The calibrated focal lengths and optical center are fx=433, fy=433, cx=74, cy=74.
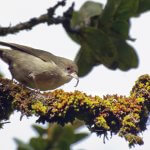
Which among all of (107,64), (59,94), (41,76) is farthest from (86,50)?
(41,76)

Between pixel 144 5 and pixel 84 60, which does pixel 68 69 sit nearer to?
pixel 84 60

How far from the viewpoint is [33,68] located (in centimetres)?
579

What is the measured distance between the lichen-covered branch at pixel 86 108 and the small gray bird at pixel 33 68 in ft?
4.19

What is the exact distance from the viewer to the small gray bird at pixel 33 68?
5.57 meters

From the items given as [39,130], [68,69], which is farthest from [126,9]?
[68,69]

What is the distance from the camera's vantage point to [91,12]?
1.77 metres

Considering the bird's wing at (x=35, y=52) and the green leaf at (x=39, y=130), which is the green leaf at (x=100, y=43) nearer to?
the green leaf at (x=39, y=130)

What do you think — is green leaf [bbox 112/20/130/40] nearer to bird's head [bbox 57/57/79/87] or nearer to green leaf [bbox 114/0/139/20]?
green leaf [bbox 114/0/139/20]

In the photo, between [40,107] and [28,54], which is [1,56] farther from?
[40,107]

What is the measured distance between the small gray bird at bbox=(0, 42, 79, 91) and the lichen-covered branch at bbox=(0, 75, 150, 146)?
128 centimetres

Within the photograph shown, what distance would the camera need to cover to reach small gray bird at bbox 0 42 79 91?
18.3ft

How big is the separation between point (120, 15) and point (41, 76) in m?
4.07

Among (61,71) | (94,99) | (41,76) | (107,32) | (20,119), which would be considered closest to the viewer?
(107,32)

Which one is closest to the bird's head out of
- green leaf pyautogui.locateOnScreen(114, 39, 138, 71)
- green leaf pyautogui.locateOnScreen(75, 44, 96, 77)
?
green leaf pyautogui.locateOnScreen(75, 44, 96, 77)
